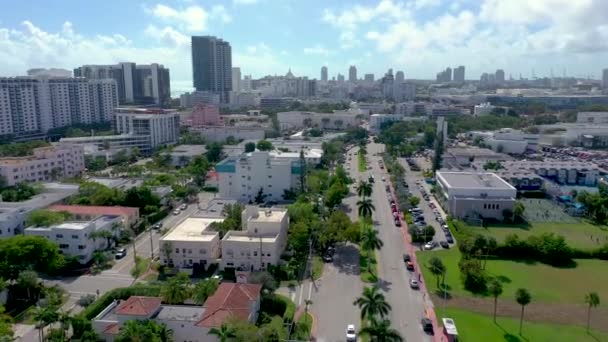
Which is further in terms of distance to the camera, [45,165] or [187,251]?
[45,165]

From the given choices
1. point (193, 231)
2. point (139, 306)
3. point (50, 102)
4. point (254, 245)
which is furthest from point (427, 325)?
point (50, 102)

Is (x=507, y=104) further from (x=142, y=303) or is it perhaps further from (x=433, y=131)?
(x=142, y=303)

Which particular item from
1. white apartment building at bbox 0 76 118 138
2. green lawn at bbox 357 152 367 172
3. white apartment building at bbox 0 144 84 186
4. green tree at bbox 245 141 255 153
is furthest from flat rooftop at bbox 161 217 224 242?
white apartment building at bbox 0 76 118 138

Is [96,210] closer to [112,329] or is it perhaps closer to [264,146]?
[112,329]

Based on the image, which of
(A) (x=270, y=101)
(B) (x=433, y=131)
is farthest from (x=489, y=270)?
(A) (x=270, y=101)

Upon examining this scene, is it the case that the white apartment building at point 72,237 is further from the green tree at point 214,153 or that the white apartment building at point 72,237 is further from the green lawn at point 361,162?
the green lawn at point 361,162

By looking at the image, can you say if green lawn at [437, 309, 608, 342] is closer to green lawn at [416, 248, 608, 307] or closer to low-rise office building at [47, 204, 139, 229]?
green lawn at [416, 248, 608, 307]
